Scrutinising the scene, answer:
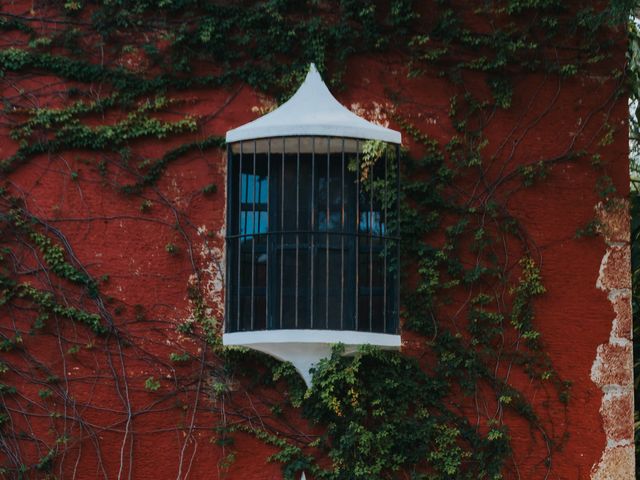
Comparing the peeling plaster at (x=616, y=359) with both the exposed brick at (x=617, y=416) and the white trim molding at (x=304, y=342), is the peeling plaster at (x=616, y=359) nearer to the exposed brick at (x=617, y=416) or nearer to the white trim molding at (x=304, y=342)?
the exposed brick at (x=617, y=416)

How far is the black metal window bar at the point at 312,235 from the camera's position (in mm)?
8148

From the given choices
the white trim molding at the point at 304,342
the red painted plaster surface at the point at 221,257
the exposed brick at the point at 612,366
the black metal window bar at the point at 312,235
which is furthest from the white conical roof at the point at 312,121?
the exposed brick at the point at 612,366

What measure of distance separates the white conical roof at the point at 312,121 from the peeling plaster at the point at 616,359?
1750 millimetres

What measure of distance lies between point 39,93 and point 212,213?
1.59 m

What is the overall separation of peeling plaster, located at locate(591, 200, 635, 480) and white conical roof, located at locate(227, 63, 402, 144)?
1750 millimetres

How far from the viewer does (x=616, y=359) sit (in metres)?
8.51

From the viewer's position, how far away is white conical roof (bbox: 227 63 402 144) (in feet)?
26.8

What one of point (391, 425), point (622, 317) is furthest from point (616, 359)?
point (391, 425)

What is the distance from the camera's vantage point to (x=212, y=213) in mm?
8633

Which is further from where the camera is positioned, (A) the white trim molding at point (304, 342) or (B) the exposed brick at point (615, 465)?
(B) the exposed brick at point (615, 465)

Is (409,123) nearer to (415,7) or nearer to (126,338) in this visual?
(415,7)

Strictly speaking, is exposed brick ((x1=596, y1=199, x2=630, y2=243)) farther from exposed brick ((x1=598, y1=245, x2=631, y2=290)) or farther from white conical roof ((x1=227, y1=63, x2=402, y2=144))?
white conical roof ((x1=227, y1=63, x2=402, y2=144))

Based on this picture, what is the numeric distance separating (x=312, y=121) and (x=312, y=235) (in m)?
0.79

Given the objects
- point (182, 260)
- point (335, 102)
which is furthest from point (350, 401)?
point (335, 102)
